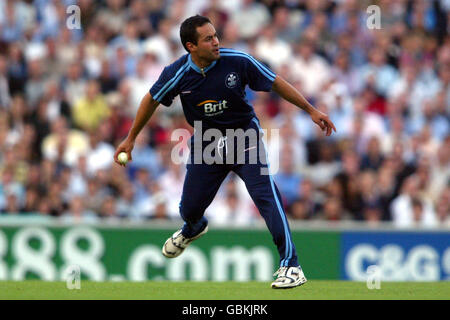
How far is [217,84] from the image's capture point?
27.5 ft

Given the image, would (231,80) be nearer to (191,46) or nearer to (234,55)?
(234,55)

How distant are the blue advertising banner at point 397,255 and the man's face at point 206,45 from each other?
5.11m

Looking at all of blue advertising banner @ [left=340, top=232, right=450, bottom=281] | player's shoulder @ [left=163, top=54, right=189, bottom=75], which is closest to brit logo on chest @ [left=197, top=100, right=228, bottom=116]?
player's shoulder @ [left=163, top=54, right=189, bottom=75]

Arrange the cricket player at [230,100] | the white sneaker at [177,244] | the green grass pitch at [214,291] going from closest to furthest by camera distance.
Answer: the green grass pitch at [214,291] → the cricket player at [230,100] → the white sneaker at [177,244]

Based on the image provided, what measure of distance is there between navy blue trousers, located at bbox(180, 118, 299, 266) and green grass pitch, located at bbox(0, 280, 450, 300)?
485 millimetres

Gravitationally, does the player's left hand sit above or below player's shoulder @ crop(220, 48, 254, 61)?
below

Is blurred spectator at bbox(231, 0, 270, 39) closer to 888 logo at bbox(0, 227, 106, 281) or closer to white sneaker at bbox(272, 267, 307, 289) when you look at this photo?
888 logo at bbox(0, 227, 106, 281)

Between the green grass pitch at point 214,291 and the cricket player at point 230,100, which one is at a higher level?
the cricket player at point 230,100

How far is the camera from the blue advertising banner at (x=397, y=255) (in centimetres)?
1270

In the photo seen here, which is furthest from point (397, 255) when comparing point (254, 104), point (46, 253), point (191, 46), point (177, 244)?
point (191, 46)

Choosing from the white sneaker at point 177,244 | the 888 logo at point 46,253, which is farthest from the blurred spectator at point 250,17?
the white sneaker at point 177,244

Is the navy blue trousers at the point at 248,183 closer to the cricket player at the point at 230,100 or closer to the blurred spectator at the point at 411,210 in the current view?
the cricket player at the point at 230,100

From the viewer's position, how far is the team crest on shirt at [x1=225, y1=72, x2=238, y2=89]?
8.38m
